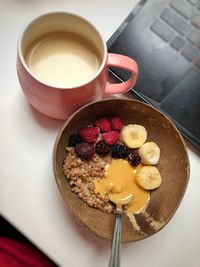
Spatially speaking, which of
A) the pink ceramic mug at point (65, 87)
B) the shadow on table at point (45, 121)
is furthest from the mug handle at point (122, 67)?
the shadow on table at point (45, 121)

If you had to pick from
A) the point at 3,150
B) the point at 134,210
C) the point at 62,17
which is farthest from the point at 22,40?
the point at 134,210

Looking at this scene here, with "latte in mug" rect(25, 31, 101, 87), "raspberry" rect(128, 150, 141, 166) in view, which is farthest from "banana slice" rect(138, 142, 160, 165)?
"latte in mug" rect(25, 31, 101, 87)

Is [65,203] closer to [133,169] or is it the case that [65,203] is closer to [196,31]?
[133,169]

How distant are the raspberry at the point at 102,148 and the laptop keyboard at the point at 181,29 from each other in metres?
0.22

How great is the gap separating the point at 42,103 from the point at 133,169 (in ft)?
0.58

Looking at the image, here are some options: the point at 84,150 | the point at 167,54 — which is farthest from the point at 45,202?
the point at 167,54

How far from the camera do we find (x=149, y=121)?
687mm

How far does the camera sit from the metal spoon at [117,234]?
575 mm

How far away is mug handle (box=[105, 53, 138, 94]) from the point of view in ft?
2.03

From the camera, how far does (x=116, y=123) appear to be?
2.22 feet

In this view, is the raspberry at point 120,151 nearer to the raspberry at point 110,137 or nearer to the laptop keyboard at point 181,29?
the raspberry at point 110,137

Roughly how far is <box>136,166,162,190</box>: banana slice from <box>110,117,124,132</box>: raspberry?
75mm

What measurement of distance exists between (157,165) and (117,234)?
0.14 metres

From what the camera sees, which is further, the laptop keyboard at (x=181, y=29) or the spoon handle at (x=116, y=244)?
the laptop keyboard at (x=181, y=29)
